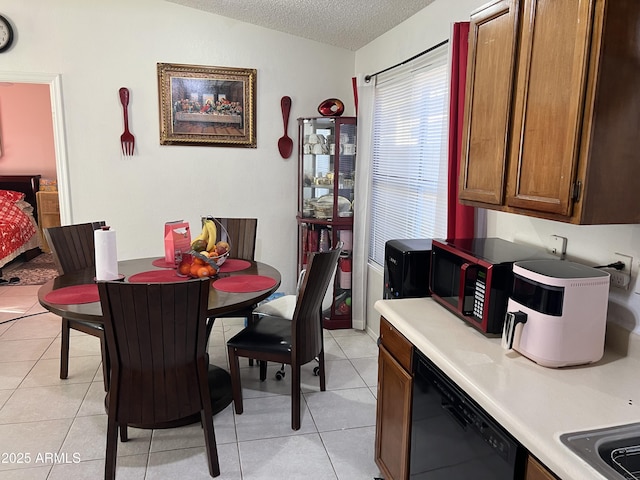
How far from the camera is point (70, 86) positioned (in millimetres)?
3762

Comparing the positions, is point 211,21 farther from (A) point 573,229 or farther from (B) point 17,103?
(B) point 17,103

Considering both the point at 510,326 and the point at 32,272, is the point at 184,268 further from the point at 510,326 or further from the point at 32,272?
the point at 32,272

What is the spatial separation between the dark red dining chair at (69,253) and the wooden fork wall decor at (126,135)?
99cm

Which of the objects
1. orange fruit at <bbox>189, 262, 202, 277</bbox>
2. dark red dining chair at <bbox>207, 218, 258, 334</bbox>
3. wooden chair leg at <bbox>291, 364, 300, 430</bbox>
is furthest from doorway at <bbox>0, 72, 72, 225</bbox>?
wooden chair leg at <bbox>291, 364, 300, 430</bbox>

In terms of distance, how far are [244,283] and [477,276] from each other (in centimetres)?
133

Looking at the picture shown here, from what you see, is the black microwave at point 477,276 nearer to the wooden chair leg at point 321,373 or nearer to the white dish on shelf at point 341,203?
the wooden chair leg at point 321,373

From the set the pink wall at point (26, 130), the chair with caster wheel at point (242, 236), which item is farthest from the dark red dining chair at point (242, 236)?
the pink wall at point (26, 130)

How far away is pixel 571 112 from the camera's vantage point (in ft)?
4.45

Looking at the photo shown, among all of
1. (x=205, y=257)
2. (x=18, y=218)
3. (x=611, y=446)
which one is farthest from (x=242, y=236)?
(x=18, y=218)

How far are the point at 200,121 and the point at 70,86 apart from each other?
3.46 ft

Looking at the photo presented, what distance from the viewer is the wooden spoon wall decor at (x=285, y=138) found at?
409 centimetres

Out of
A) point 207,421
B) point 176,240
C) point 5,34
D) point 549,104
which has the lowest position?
point 207,421

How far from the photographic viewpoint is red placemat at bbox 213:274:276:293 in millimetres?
2438

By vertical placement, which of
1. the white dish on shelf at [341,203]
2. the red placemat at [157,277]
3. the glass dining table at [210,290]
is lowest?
the glass dining table at [210,290]
